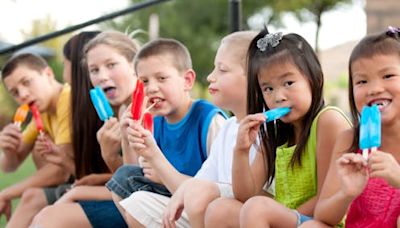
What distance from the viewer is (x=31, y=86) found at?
4145 mm

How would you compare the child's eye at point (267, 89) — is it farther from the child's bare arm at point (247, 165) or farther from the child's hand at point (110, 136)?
the child's hand at point (110, 136)

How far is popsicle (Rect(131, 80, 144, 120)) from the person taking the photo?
10.2 ft

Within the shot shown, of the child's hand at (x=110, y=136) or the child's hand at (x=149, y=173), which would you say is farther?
the child's hand at (x=110, y=136)

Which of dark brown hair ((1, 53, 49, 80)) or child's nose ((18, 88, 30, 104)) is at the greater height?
dark brown hair ((1, 53, 49, 80))

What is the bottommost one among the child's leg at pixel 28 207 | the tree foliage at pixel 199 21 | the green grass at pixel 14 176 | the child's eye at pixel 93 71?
the tree foliage at pixel 199 21

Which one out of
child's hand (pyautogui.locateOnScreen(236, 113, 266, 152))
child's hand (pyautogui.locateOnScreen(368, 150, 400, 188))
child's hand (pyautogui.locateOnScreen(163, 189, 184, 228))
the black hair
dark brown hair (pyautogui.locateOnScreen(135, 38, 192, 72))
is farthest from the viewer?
dark brown hair (pyautogui.locateOnScreen(135, 38, 192, 72))

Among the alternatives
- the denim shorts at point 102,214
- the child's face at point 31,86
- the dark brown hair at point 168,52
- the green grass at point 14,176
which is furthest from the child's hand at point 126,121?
the green grass at point 14,176

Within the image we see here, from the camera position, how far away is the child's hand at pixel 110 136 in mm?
3453

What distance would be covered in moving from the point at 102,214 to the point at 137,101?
0.64 m

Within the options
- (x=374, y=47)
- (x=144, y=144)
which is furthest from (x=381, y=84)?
(x=144, y=144)

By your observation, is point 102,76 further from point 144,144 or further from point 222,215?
point 222,215

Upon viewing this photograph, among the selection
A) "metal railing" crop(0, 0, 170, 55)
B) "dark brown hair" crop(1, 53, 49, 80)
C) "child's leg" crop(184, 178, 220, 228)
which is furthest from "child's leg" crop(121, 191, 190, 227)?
"dark brown hair" crop(1, 53, 49, 80)

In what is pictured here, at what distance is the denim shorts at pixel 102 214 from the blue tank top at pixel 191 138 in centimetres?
37

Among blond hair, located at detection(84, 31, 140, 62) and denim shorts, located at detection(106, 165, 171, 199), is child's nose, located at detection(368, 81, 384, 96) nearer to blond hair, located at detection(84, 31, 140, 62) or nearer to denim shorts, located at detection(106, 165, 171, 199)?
denim shorts, located at detection(106, 165, 171, 199)
